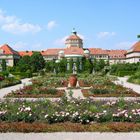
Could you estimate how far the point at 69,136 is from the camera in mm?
8648

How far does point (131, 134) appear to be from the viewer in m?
8.90

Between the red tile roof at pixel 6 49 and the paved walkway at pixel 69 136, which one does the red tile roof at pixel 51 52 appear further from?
the paved walkway at pixel 69 136

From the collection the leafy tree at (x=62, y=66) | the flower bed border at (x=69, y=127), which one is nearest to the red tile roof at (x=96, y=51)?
the leafy tree at (x=62, y=66)

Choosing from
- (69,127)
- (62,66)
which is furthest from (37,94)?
(62,66)

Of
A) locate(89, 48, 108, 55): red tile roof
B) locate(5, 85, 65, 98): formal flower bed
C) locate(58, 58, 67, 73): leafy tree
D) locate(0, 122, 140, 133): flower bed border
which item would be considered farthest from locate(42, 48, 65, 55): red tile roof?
locate(0, 122, 140, 133): flower bed border

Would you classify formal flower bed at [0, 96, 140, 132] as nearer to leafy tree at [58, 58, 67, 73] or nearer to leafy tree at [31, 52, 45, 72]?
leafy tree at [58, 58, 67, 73]

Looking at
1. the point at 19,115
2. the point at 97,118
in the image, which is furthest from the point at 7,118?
the point at 97,118

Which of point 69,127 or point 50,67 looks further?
point 50,67

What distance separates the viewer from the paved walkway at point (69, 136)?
8.46 meters

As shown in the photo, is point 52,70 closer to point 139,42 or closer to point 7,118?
point 139,42

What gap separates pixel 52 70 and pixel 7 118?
204 ft

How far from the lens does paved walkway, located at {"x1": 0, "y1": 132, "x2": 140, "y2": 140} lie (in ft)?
27.8

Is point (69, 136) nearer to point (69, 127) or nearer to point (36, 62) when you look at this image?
point (69, 127)

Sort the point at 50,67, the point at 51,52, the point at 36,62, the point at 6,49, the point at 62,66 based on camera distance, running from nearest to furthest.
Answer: the point at 62,66 < the point at 50,67 < the point at 36,62 < the point at 6,49 < the point at 51,52
